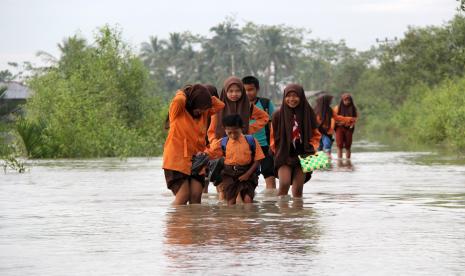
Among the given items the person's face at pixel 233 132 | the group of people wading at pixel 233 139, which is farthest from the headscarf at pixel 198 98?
the person's face at pixel 233 132

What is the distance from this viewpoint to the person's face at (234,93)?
1477 cm

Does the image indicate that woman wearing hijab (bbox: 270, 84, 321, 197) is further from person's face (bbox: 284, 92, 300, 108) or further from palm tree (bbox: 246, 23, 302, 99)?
palm tree (bbox: 246, 23, 302, 99)

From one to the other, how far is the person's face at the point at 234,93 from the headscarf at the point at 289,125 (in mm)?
694

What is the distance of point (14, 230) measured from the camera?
11.7 meters

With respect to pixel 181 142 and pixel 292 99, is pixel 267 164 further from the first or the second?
pixel 181 142

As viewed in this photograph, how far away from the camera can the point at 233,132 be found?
1407cm

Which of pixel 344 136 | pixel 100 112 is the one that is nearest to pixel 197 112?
pixel 344 136

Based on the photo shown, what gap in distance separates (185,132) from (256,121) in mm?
1801

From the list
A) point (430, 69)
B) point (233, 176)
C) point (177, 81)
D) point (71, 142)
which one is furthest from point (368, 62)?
point (233, 176)

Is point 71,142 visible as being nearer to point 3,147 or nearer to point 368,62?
point 3,147

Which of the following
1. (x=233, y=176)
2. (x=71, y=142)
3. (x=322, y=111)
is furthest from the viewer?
(x=71, y=142)

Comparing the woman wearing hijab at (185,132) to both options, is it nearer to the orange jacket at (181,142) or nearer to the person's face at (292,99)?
the orange jacket at (181,142)

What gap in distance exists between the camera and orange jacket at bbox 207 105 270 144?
1530 centimetres

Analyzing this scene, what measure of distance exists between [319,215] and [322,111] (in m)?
15.8
